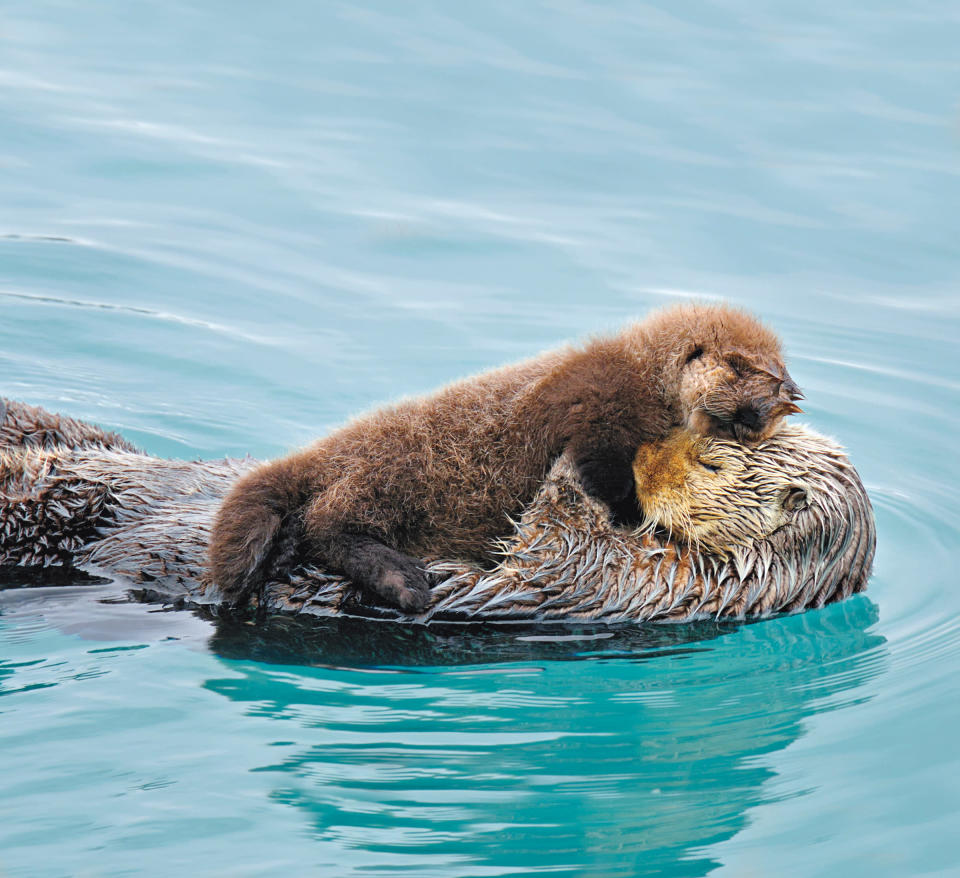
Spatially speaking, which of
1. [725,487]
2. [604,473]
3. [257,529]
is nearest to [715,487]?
[725,487]

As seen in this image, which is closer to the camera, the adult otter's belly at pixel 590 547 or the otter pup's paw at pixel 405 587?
the otter pup's paw at pixel 405 587

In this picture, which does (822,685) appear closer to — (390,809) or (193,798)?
(390,809)

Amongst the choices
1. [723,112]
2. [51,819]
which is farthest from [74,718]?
[723,112]

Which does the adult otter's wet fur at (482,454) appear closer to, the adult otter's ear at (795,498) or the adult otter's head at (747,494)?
the adult otter's head at (747,494)

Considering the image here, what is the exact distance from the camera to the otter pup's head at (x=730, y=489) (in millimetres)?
4316

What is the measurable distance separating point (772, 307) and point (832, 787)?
4.69m

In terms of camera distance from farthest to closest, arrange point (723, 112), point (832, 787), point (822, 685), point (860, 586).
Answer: point (723, 112) → point (860, 586) → point (822, 685) → point (832, 787)

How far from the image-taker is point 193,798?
141 inches

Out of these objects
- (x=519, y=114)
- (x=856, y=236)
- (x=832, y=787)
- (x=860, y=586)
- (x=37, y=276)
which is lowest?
(x=832, y=787)

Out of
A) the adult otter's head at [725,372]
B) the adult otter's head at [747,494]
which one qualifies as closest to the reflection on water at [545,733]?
the adult otter's head at [747,494]

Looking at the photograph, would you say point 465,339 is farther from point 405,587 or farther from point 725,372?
point 405,587

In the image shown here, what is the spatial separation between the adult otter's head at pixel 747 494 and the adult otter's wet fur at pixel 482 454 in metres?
0.07

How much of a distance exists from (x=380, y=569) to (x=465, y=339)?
382 centimetres

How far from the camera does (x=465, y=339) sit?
309 inches
